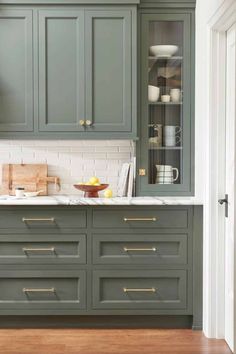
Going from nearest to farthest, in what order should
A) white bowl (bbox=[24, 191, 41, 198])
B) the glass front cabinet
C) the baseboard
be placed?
the baseboard < the glass front cabinet < white bowl (bbox=[24, 191, 41, 198])

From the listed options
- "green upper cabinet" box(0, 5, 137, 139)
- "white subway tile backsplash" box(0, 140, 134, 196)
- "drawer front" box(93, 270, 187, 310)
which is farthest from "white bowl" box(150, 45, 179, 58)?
"drawer front" box(93, 270, 187, 310)

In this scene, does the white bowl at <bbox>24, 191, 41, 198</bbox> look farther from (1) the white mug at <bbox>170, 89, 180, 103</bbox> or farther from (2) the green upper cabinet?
(1) the white mug at <bbox>170, 89, 180, 103</bbox>

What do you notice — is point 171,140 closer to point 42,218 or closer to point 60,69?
point 60,69

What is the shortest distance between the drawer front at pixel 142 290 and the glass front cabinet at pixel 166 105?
0.63 metres

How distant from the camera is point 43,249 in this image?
3.66 m

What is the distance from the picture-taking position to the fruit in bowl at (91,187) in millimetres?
3904

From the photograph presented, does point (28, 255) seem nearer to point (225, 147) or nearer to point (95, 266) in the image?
point (95, 266)

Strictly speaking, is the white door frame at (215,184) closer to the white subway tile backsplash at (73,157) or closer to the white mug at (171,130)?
the white mug at (171,130)

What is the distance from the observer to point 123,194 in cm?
400

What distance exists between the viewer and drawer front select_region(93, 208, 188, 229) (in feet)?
12.0

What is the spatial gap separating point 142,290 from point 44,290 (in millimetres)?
702

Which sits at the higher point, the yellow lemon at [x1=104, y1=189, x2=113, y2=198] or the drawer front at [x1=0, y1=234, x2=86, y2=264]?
the yellow lemon at [x1=104, y1=189, x2=113, y2=198]

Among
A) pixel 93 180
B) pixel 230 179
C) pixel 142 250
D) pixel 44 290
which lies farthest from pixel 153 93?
pixel 44 290

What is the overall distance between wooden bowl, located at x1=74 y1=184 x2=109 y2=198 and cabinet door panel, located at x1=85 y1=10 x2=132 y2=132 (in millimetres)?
434
